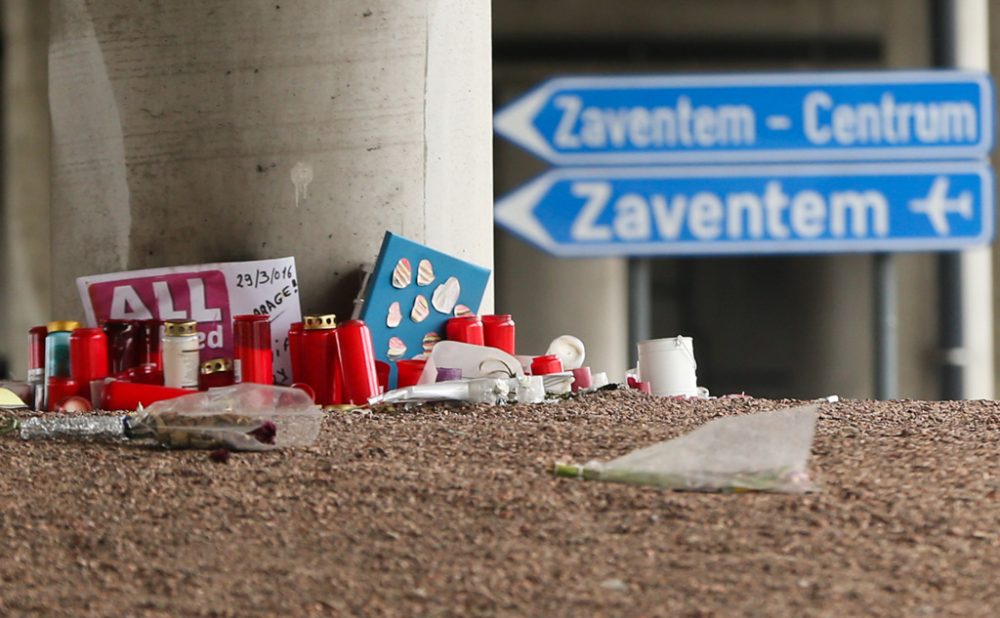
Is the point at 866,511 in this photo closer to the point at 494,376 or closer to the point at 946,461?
the point at 946,461

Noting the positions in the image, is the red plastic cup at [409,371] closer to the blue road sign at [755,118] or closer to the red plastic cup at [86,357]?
the red plastic cup at [86,357]

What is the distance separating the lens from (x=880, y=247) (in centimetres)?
455

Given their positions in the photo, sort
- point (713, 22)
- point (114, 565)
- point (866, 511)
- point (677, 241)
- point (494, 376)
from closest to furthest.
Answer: point (114, 565) < point (866, 511) < point (494, 376) < point (677, 241) < point (713, 22)

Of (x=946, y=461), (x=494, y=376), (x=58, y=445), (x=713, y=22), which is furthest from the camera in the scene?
(x=713, y=22)

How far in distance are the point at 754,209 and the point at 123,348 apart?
2.07m

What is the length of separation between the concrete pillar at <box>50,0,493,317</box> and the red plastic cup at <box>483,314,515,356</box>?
0.28 meters

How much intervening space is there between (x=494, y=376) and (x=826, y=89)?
6.09ft

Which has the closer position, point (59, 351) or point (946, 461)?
point (946, 461)

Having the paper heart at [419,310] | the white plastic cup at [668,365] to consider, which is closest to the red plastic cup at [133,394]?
the paper heart at [419,310]

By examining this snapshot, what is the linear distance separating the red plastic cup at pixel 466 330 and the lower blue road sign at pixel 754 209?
0.76m

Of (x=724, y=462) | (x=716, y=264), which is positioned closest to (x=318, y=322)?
(x=724, y=462)

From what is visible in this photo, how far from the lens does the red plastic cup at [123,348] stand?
11.8 ft

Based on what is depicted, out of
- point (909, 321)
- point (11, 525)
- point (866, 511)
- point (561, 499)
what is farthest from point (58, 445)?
point (909, 321)

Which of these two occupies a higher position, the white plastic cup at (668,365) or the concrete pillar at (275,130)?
the concrete pillar at (275,130)
